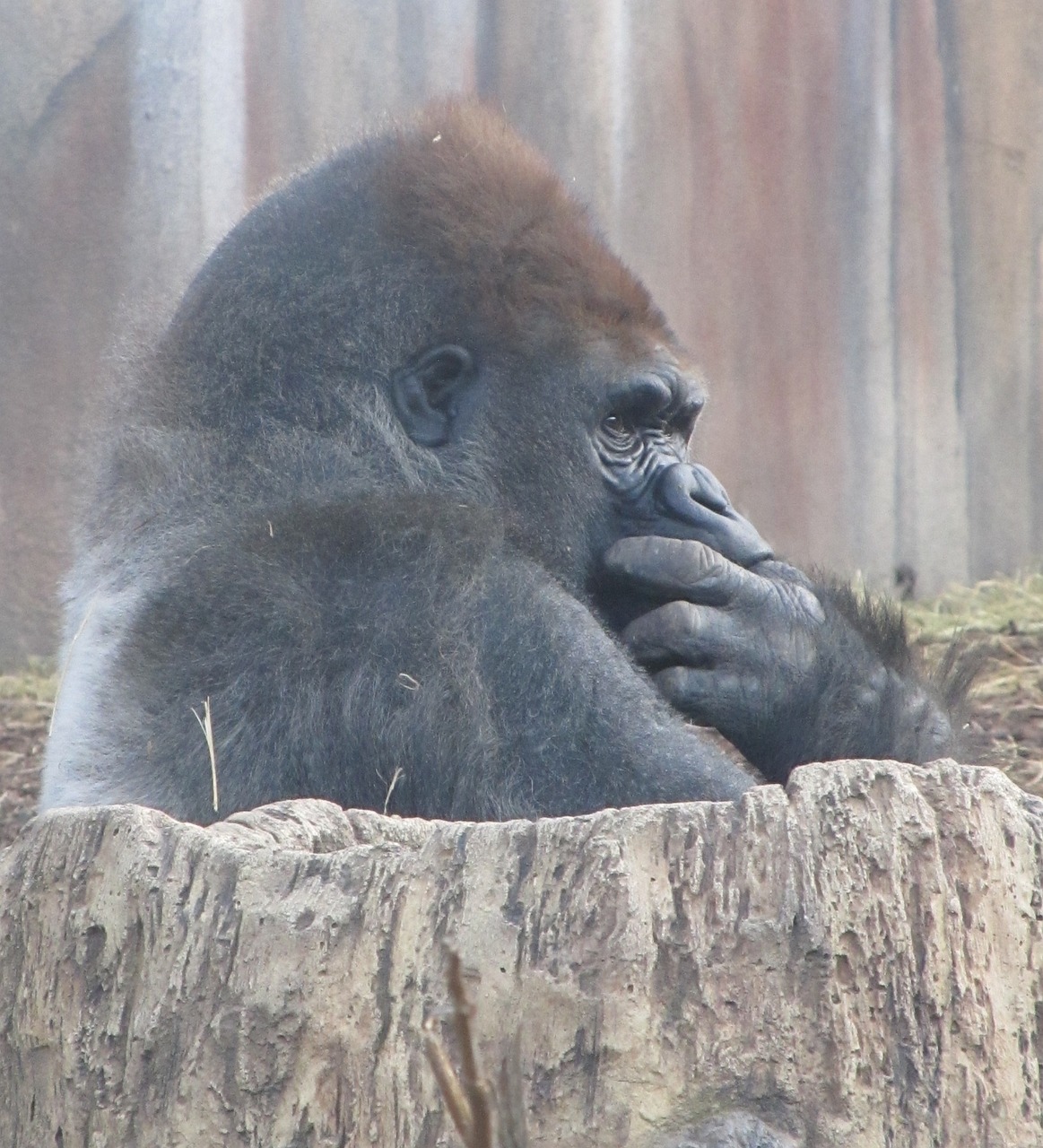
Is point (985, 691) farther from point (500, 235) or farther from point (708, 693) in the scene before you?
point (500, 235)

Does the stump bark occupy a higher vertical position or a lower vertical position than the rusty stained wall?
lower

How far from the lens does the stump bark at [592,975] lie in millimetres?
1418

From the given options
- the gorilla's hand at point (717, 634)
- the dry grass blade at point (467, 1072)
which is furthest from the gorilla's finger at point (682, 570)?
the dry grass blade at point (467, 1072)

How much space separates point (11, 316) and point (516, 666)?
3.13 metres

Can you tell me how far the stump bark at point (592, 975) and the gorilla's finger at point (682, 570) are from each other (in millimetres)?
1172

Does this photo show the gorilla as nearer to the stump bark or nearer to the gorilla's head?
the gorilla's head

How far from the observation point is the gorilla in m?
2.43

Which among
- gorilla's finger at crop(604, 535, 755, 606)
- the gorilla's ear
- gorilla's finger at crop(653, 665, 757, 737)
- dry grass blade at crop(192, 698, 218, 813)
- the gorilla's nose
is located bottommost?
dry grass blade at crop(192, 698, 218, 813)

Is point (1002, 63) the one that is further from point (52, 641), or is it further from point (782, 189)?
point (52, 641)

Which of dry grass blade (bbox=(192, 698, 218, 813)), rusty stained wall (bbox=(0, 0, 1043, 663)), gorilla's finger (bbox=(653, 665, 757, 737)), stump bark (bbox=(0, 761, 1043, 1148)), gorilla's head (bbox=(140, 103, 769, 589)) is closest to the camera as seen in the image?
stump bark (bbox=(0, 761, 1043, 1148))

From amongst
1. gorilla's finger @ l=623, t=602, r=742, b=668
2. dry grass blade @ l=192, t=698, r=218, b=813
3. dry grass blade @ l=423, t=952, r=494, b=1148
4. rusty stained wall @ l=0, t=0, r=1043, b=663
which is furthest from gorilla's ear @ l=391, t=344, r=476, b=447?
rusty stained wall @ l=0, t=0, r=1043, b=663

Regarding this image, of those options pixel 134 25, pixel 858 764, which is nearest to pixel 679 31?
pixel 134 25

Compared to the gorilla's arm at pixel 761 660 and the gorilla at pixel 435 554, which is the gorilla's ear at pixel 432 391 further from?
the gorilla's arm at pixel 761 660

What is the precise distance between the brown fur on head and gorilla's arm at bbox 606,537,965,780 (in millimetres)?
460
